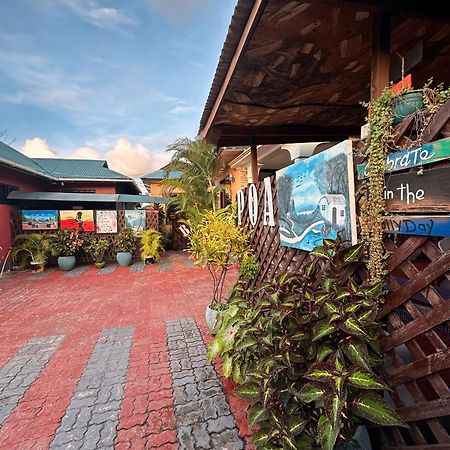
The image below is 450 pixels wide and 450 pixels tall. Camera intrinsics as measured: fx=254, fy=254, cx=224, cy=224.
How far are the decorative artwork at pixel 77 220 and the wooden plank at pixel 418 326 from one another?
28.6ft

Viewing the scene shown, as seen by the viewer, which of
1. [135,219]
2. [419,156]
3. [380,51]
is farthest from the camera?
[135,219]

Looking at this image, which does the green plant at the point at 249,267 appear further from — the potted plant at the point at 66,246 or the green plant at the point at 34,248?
the green plant at the point at 34,248

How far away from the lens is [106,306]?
14.7 ft

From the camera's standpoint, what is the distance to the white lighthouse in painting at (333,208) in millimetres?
1747

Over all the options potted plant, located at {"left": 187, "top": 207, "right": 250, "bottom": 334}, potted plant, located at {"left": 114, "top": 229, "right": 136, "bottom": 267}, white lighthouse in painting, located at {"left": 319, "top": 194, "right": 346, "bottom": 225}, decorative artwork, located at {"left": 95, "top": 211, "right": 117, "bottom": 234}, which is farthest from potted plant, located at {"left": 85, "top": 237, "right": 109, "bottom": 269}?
white lighthouse in painting, located at {"left": 319, "top": 194, "right": 346, "bottom": 225}

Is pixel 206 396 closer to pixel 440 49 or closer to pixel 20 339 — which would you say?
pixel 20 339

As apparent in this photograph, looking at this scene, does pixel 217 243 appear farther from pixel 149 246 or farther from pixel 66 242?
pixel 66 242

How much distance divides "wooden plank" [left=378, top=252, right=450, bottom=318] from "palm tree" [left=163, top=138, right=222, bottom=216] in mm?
6256

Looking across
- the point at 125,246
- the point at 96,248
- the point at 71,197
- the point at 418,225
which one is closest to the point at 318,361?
the point at 418,225

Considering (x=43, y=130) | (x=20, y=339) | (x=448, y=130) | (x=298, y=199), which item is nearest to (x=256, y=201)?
(x=298, y=199)

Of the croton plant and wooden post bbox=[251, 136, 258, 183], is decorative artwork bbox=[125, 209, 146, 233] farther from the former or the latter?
the croton plant

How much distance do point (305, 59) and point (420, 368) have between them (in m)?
2.44

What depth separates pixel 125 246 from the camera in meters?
8.21

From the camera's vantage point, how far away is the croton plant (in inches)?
45.2
